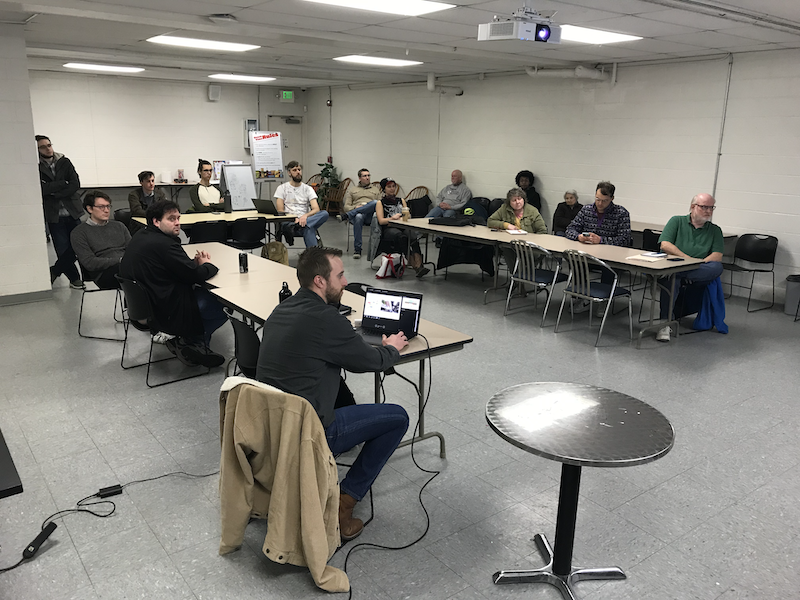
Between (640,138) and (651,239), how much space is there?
143cm

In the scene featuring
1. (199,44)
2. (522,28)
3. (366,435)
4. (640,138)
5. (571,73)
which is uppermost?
(199,44)

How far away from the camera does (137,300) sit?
424cm

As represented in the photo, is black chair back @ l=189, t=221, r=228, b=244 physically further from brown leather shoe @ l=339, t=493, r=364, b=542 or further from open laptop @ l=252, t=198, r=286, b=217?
brown leather shoe @ l=339, t=493, r=364, b=542

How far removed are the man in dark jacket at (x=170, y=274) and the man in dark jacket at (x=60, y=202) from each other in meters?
2.88

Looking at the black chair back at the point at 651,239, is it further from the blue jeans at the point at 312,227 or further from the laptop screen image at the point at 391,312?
the laptop screen image at the point at 391,312

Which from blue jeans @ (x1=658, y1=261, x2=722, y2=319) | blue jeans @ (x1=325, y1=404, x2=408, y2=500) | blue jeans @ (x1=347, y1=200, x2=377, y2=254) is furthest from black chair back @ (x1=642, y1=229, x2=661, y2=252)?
blue jeans @ (x1=325, y1=404, x2=408, y2=500)

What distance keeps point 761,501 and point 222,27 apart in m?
5.39

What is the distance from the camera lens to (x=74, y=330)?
5.45m

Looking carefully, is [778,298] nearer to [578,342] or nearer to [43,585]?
[578,342]

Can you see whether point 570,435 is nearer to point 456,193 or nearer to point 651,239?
point 651,239

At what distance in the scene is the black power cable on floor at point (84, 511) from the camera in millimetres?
2516

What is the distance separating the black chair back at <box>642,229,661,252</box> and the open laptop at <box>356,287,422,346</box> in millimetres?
4887

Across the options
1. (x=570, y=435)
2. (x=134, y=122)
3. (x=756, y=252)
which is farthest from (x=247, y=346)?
(x=134, y=122)

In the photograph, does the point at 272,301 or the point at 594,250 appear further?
the point at 594,250
